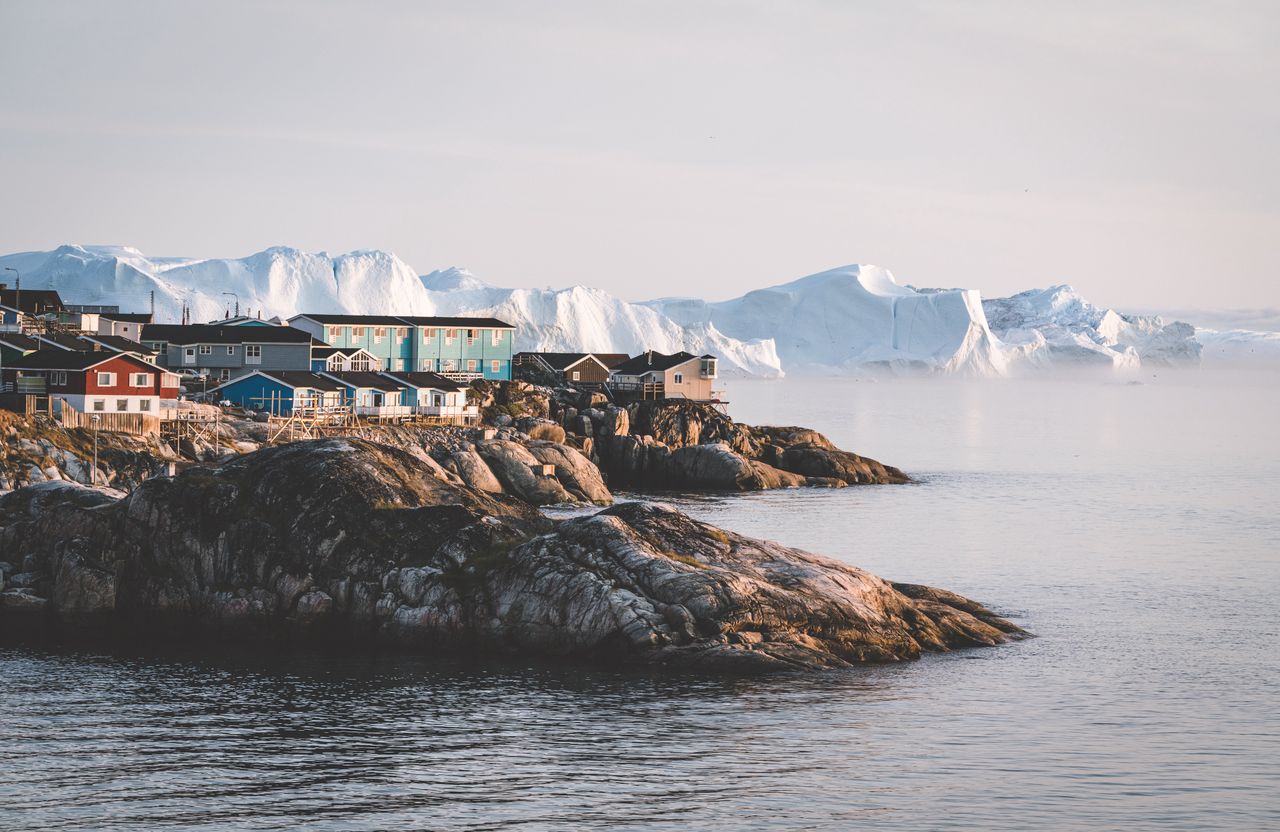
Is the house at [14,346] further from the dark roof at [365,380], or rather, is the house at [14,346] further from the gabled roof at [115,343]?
the dark roof at [365,380]

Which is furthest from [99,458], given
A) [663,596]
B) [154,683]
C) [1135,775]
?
[1135,775]

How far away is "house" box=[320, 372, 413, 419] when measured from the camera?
6725 cm

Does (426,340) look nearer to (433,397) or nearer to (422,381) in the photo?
(422,381)

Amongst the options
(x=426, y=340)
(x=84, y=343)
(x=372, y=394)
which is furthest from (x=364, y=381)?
(x=426, y=340)

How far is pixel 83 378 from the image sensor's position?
5325 cm

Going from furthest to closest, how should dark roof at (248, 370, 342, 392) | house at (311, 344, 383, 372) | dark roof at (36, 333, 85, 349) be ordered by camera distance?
house at (311, 344, 383, 372)
dark roof at (248, 370, 342, 392)
dark roof at (36, 333, 85, 349)

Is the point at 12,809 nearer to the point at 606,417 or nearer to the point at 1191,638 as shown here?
the point at 1191,638

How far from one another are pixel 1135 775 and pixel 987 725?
3.11m

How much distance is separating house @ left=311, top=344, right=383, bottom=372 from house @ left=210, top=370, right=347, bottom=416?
7826mm

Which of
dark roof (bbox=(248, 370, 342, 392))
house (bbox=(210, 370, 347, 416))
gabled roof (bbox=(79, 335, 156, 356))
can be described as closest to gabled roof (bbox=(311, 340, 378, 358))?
dark roof (bbox=(248, 370, 342, 392))

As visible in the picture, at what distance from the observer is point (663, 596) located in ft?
93.5

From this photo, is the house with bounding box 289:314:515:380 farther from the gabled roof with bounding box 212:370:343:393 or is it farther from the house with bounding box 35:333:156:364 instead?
the house with bounding box 35:333:156:364

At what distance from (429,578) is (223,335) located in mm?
48444

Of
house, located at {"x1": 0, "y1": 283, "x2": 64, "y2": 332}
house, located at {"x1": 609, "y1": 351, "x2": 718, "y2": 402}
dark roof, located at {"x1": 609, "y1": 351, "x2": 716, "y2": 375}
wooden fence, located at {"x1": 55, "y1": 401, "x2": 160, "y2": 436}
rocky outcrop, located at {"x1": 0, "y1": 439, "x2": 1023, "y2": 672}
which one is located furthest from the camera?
dark roof, located at {"x1": 609, "y1": 351, "x2": 716, "y2": 375}
